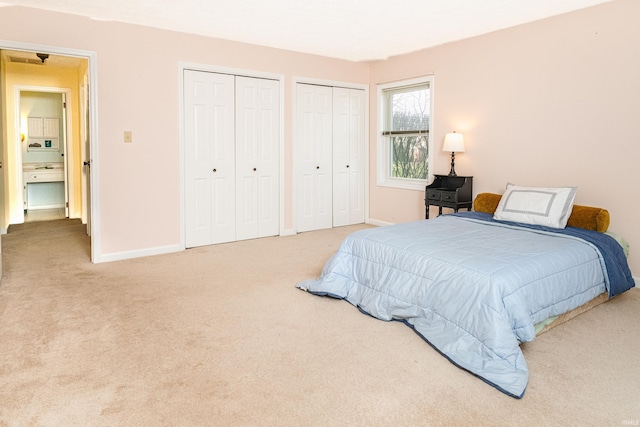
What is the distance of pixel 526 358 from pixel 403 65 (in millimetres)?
4263

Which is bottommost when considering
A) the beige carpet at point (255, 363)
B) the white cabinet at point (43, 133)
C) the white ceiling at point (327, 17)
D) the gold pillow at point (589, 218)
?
the beige carpet at point (255, 363)

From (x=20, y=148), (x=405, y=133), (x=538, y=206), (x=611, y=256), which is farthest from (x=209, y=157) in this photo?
(x=611, y=256)

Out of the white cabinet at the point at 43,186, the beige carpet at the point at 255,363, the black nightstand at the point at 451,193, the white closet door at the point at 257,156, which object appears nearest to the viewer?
the beige carpet at the point at 255,363

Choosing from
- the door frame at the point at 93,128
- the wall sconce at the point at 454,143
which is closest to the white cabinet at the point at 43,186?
the door frame at the point at 93,128

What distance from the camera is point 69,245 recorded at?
5031 mm

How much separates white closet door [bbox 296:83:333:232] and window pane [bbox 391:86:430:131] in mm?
903

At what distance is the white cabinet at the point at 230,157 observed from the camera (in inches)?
193

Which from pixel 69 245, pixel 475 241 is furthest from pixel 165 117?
pixel 475 241

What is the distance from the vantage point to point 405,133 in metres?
5.88

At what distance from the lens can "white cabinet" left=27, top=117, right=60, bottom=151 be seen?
25.6 feet

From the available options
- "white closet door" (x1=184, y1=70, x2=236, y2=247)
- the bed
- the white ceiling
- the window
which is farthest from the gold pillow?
"white closet door" (x1=184, y1=70, x2=236, y2=247)

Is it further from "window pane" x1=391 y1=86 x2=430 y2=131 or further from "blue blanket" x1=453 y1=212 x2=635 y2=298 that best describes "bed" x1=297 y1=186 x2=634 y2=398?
"window pane" x1=391 y1=86 x2=430 y2=131

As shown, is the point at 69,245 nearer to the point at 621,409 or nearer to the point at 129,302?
the point at 129,302

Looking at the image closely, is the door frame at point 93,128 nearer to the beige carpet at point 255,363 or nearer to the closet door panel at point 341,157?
the beige carpet at point 255,363
